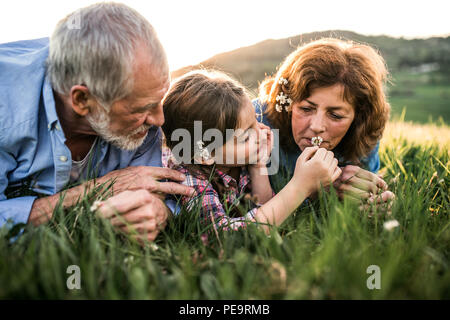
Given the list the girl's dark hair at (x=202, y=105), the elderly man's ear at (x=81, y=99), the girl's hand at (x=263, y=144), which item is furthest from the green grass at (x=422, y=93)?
the elderly man's ear at (x=81, y=99)

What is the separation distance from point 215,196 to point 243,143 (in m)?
0.48

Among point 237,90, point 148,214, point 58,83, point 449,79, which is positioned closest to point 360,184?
point 237,90

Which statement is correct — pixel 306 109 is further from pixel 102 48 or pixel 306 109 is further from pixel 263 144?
pixel 102 48

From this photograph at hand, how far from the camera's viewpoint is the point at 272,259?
1720 mm

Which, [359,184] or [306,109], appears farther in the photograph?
[306,109]

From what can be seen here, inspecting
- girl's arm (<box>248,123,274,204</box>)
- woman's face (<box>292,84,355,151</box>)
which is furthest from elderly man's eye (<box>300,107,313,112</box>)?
girl's arm (<box>248,123,274,204</box>)

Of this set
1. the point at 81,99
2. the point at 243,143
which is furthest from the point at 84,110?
the point at 243,143

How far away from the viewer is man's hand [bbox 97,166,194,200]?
2582 mm

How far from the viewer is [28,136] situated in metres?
2.46

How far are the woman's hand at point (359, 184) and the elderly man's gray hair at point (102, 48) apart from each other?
1.68 m

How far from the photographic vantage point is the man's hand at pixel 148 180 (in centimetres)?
258

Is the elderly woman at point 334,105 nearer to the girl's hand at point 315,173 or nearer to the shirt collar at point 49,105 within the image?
the girl's hand at point 315,173
